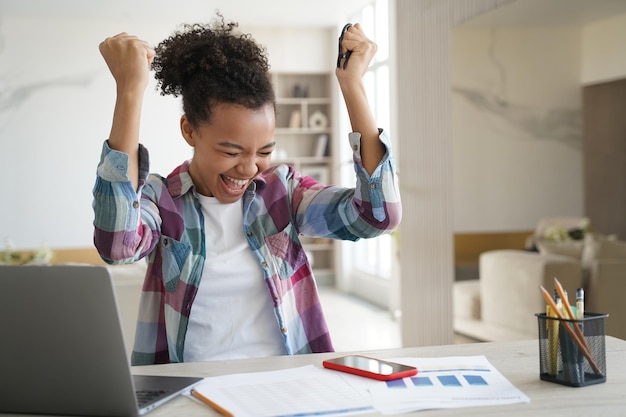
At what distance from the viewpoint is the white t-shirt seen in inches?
58.4

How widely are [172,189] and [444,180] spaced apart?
8.36 feet

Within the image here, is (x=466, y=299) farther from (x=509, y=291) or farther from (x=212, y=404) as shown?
(x=212, y=404)

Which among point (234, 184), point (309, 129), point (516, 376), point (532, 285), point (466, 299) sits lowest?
point (466, 299)

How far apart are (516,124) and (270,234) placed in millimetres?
2186

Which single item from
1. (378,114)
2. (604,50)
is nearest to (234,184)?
(604,50)

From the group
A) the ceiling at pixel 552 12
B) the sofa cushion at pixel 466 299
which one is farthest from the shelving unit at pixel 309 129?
the ceiling at pixel 552 12

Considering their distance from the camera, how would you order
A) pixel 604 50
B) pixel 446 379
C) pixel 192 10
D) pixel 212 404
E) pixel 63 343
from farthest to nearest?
pixel 192 10
pixel 604 50
pixel 446 379
pixel 212 404
pixel 63 343

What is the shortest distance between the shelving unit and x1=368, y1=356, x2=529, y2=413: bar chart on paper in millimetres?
7425

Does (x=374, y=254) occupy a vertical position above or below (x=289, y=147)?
below

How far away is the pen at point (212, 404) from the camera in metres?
1.05

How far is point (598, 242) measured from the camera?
10.4 feet

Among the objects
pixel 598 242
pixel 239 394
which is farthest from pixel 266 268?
pixel 598 242

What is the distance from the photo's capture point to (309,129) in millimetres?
8711

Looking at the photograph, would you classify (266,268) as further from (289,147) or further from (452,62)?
(289,147)
